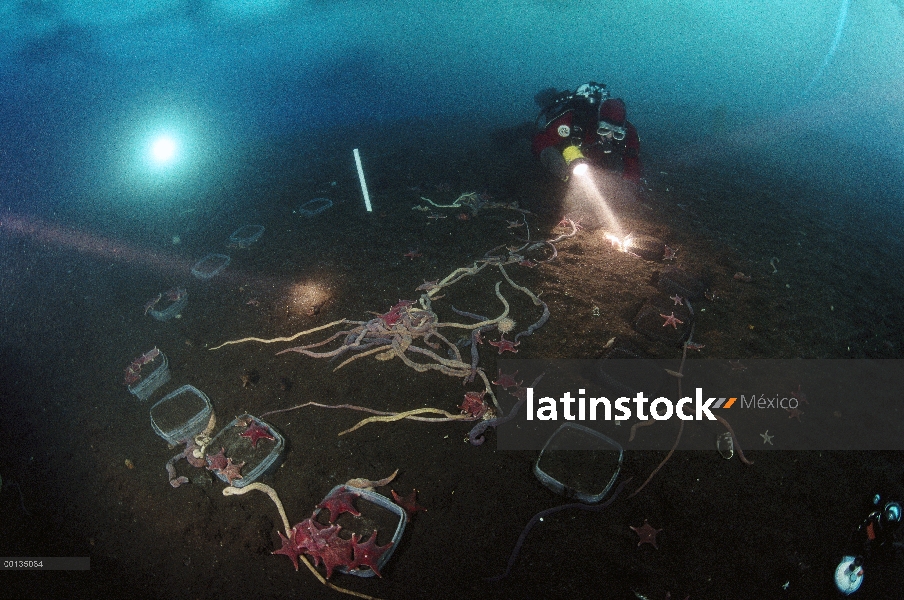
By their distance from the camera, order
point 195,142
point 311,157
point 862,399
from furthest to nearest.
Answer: point 195,142 < point 311,157 < point 862,399

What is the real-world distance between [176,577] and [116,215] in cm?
973

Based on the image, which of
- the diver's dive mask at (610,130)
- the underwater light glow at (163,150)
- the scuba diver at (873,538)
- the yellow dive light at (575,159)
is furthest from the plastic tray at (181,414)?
the underwater light glow at (163,150)

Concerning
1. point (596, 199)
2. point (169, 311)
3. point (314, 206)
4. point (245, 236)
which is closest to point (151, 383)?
point (169, 311)

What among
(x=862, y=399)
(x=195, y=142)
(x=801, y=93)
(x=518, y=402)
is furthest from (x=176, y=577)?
(x=801, y=93)

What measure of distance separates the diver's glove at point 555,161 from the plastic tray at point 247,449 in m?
8.41

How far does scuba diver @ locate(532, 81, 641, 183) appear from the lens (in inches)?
341

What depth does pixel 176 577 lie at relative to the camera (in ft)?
12.2

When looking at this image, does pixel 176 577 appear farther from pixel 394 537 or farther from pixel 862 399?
pixel 862 399

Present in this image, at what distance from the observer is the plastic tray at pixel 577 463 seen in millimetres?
3943

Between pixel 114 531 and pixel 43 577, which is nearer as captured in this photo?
pixel 43 577

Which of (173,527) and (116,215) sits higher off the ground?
(116,215)

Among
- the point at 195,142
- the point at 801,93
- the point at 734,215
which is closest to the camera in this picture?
the point at 734,215

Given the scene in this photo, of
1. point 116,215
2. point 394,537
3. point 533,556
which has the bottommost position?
point 533,556

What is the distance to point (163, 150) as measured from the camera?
13.1 m
